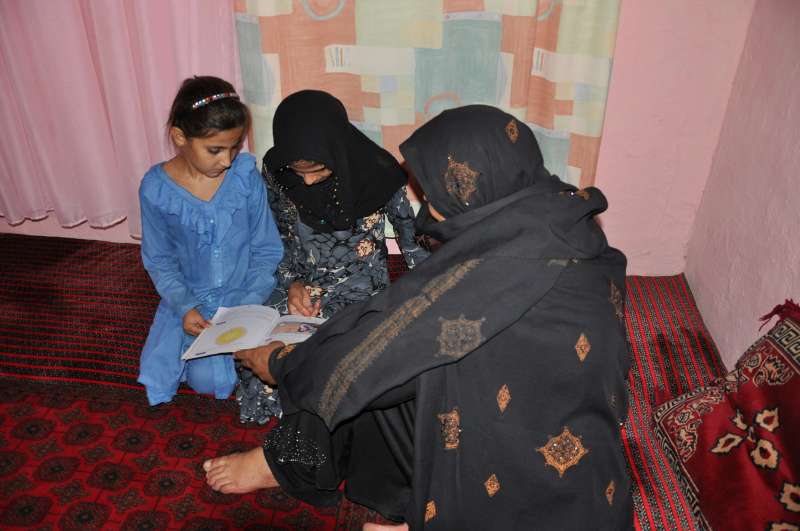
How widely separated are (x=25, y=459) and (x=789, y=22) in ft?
8.69

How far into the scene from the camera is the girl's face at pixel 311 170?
5.43ft

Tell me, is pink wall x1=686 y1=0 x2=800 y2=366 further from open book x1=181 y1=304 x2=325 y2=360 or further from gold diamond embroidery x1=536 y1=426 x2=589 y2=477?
open book x1=181 y1=304 x2=325 y2=360

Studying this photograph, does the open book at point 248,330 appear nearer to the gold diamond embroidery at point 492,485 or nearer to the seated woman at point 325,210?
the seated woman at point 325,210

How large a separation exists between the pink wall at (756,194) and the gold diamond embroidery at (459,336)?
3.74ft

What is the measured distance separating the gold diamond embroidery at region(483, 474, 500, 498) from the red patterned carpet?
0.53 meters

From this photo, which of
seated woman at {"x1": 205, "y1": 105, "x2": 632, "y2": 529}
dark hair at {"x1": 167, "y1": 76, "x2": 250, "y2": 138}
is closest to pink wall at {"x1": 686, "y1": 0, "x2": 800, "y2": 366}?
seated woman at {"x1": 205, "y1": 105, "x2": 632, "y2": 529}

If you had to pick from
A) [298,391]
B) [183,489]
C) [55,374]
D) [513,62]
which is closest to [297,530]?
[183,489]

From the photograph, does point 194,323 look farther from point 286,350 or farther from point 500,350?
point 500,350

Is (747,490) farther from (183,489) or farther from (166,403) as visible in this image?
(166,403)

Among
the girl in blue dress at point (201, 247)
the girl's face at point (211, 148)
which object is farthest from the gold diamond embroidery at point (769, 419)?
the girl's face at point (211, 148)

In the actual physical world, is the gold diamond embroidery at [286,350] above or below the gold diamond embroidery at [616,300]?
below

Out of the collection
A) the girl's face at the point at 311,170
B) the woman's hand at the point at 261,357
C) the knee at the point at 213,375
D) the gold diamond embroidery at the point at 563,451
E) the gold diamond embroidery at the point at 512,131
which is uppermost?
the gold diamond embroidery at the point at 512,131

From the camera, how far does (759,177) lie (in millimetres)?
2047

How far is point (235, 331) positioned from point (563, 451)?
3.01ft
